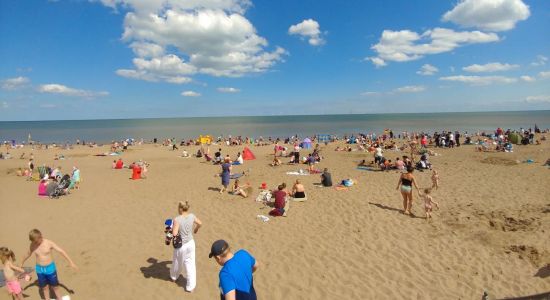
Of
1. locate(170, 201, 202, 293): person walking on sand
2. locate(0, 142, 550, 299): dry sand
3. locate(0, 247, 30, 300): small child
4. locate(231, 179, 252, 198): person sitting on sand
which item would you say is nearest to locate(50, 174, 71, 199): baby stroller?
locate(0, 142, 550, 299): dry sand

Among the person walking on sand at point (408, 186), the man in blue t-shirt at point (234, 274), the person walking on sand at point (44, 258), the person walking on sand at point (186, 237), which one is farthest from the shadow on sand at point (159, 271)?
the person walking on sand at point (408, 186)

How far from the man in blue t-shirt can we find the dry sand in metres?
2.72

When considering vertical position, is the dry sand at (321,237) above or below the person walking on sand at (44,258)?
below

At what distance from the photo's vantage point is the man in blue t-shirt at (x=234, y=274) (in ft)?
9.84

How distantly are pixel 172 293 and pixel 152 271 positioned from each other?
102cm

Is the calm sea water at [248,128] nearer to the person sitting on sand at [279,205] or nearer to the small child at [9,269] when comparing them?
the person sitting on sand at [279,205]

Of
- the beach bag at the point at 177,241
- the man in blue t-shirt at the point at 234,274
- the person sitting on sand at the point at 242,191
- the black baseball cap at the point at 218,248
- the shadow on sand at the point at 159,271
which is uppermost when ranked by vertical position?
the black baseball cap at the point at 218,248

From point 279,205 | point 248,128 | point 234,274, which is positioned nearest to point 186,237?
point 234,274

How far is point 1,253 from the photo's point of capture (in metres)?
4.68

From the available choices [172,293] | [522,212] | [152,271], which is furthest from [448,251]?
[152,271]

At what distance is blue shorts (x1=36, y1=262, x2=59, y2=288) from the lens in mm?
4824

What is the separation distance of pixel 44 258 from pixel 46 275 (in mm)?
293

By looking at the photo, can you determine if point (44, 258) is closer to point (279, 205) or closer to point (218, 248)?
point (218, 248)

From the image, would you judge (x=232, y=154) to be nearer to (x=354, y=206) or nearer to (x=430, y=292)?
(x=354, y=206)
